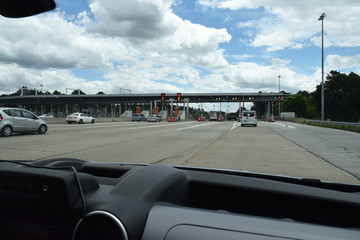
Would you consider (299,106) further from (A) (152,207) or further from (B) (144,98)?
(A) (152,207)

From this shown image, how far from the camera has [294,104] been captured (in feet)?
415

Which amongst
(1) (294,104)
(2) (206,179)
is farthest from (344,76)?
(2) (206,179)

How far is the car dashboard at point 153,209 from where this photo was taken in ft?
4.04

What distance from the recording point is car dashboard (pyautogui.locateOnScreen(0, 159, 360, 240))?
1.23 meters

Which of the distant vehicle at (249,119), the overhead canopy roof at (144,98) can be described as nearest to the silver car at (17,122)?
the distant vehicle at (249,119)

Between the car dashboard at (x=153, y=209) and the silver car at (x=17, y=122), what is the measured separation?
16281mm

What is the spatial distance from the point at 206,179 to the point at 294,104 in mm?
134840

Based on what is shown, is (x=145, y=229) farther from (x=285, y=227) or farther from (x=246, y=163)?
(x=246, y=163)

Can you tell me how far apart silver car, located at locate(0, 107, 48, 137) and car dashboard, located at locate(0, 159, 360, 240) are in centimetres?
1628

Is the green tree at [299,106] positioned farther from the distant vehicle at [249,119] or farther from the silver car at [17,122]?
the silver car at [17,122]

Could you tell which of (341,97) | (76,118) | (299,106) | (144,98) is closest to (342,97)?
(341,97)

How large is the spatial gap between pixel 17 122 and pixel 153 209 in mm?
17731

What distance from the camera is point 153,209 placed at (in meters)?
1.38

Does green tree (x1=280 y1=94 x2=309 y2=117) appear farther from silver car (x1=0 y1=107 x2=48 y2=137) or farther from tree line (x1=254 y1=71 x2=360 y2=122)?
silver car (x1=0 y1=107 x2=48 y2=137)
